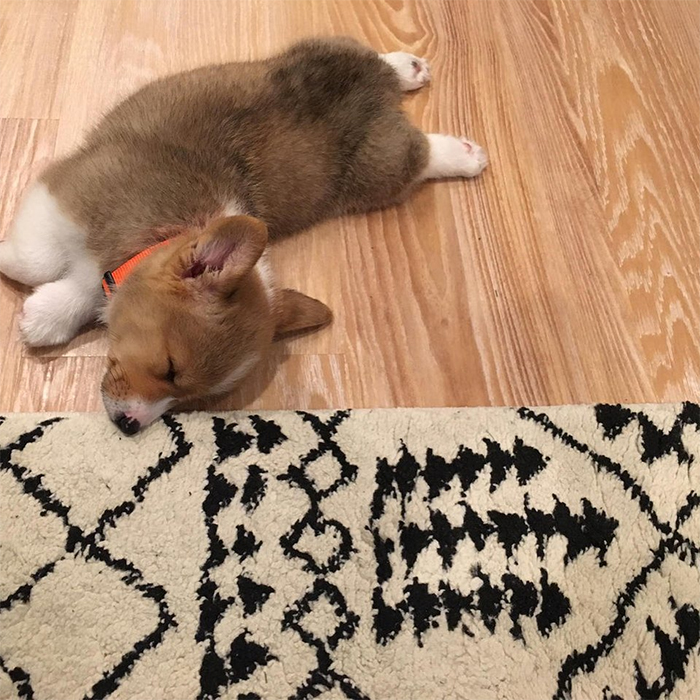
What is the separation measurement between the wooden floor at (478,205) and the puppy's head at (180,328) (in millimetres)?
190

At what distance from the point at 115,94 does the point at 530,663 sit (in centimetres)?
190

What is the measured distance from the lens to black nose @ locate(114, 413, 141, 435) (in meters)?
1.51

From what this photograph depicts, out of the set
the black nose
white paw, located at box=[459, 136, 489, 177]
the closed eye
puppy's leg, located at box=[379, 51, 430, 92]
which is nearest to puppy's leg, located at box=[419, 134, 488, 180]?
white paw, located at box=[459, 136, 489, 177]

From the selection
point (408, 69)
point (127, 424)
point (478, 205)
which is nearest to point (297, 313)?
point (127, 424)

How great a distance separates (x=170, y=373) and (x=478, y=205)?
107 centimetres

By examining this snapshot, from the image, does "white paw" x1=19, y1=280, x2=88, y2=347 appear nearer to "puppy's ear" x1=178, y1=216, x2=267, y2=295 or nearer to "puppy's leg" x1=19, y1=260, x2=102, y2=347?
"puppy's leg" x1=19, y1=260, x2=102, y2=347

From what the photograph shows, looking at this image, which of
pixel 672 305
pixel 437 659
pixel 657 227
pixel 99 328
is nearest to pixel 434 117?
pixel 657 227

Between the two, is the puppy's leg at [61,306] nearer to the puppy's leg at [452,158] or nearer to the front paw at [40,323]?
the front paw at [40,323]

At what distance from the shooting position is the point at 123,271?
5.08 feet

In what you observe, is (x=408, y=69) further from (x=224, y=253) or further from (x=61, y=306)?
(x=61, y=306)

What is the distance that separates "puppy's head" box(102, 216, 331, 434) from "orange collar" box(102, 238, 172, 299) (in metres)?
0.02

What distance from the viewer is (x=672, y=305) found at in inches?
76.6

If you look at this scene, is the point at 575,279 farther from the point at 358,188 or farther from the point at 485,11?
the point at 485,11

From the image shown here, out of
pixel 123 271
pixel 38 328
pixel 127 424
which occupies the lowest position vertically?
pixel 127 424
